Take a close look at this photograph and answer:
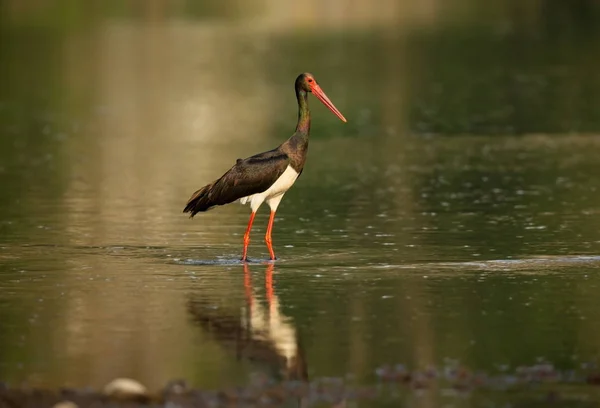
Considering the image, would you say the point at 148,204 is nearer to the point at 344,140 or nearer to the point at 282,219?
the point at 282,219

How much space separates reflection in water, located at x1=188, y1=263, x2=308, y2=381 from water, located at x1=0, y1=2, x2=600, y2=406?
0.10ft

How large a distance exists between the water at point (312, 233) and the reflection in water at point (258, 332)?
3 centimetres

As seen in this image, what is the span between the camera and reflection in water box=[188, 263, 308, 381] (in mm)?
11125

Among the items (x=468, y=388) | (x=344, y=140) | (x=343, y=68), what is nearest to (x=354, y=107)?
(x=344, y=140)

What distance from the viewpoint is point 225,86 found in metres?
44.1

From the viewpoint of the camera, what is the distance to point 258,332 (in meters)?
12.2

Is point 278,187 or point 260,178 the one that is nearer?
point 260,178

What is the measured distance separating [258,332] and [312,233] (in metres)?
5.80

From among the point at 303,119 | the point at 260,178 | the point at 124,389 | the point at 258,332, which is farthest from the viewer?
the point at 303,119

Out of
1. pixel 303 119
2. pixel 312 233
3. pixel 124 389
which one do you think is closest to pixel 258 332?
pixel 124 389

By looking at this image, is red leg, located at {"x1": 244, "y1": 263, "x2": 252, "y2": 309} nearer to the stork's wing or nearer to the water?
the water

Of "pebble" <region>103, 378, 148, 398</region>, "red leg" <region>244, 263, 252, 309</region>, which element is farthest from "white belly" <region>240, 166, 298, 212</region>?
"pebble" <region>103, 378, 148, 398</region>

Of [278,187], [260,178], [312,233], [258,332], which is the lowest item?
[258,332]

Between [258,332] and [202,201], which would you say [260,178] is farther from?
[258,332]
